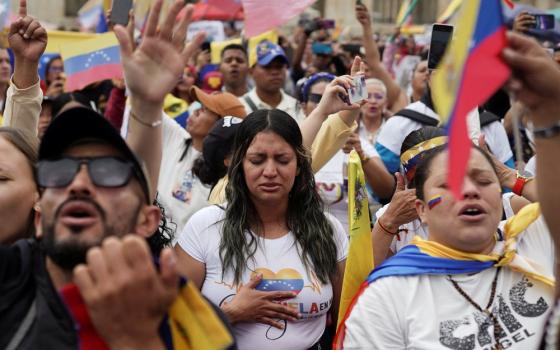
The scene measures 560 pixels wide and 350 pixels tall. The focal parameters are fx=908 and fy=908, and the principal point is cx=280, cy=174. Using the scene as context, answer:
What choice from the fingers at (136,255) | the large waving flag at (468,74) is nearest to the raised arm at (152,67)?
the fingers at (136,255)

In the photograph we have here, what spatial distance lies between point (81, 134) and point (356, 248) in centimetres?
152

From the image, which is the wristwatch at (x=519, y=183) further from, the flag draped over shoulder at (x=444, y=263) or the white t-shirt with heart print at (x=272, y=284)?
the white t-shirt with heart print at (x=272, y=284)

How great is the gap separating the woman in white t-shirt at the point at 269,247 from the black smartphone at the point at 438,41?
1.17 m

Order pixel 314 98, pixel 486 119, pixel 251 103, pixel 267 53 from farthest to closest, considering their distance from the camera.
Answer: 1. pixel 267 53
2. pixel 251 103
3. pixel 314 98
4. pixel 486 119

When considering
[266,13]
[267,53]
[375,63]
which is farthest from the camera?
[267,53]

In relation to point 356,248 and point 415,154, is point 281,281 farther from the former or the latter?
point 415,154

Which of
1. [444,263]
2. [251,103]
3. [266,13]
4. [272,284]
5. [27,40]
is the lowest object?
[251,103]

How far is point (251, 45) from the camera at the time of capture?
8.77m

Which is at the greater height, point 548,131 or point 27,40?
point 548,131

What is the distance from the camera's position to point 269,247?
380 centimetres

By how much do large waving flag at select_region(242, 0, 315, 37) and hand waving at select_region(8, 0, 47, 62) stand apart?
1523 millimetres

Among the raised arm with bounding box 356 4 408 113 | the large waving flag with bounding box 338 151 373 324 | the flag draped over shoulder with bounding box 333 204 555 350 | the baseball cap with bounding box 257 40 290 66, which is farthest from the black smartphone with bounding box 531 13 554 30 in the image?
the flag draped over shoulder with bounding box 333 204 555 350

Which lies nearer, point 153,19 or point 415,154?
point 153,19

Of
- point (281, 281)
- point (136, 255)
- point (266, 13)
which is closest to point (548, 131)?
point (136, 255)
